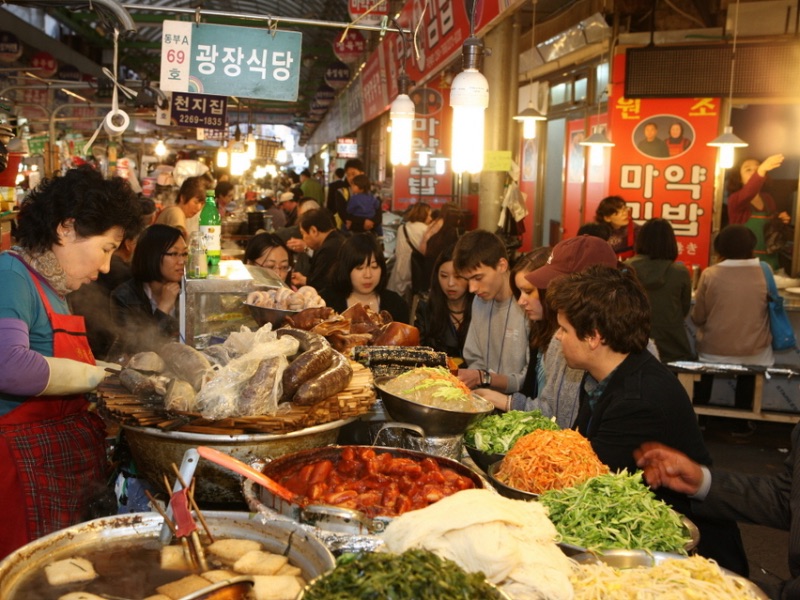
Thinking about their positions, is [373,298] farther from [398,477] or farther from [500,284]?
[398,477]

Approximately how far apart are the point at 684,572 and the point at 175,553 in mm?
1474

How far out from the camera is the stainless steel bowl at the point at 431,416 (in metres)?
3.30

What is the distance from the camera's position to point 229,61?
20.3 ft

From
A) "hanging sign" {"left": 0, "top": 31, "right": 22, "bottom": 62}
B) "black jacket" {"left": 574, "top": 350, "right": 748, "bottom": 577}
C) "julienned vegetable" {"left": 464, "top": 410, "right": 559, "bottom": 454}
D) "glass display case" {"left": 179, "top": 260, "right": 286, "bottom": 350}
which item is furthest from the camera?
"hanging sign" {"left": 0, "top": 31, "right": 22, "bottom": 62}

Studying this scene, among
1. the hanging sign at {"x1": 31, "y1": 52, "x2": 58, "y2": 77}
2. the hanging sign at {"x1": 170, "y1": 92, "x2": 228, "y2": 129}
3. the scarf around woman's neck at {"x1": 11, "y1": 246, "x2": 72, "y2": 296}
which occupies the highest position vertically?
the hanging sign at {"x1": 31, "y1": 52, "x2": 58, "y2": 77}

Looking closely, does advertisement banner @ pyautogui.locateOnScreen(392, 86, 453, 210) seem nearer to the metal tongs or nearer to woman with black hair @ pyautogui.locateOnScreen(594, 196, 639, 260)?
woman with black hair @ pyautogui.locateOnScreen(594, 196, 639, 260)

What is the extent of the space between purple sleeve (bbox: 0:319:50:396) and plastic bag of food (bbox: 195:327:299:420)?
2.00ft

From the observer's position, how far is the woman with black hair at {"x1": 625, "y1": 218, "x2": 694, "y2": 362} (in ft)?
26.8

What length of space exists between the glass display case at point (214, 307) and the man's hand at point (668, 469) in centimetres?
228

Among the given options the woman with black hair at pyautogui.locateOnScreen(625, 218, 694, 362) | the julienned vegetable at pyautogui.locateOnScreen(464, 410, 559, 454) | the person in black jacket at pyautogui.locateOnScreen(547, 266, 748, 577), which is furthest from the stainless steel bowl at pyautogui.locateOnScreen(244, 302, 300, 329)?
the woman with black hair at pyautogui.locateOnScreen(625, 218, 694, 362)

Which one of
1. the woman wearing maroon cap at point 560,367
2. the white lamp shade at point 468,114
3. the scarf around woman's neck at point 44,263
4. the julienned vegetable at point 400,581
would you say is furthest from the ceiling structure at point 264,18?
the julienned vegetable at point 400,581

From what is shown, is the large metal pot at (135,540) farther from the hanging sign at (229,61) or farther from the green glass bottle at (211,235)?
the hanging sign at (229,61)

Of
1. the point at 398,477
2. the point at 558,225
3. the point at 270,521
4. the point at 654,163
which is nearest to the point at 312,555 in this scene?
the point at 270,521

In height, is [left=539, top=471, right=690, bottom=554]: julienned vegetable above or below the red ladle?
below
